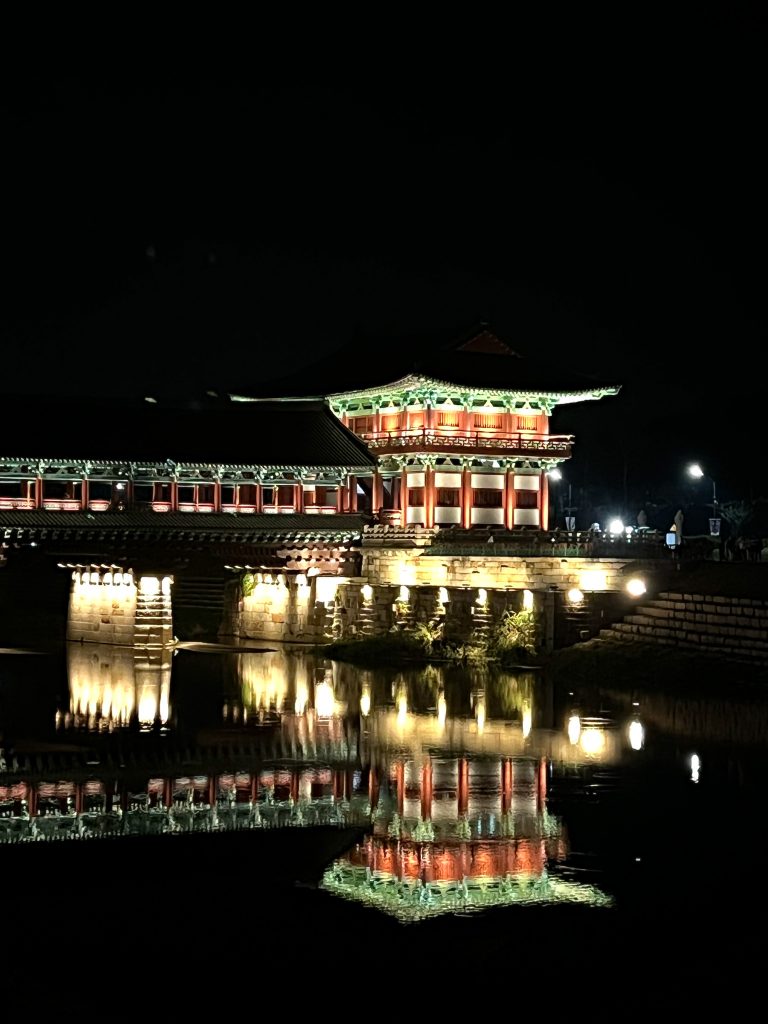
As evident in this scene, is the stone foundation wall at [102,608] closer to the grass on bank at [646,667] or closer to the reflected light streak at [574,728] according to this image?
the grass on bank at [646,667]

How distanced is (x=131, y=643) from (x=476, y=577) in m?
13.0

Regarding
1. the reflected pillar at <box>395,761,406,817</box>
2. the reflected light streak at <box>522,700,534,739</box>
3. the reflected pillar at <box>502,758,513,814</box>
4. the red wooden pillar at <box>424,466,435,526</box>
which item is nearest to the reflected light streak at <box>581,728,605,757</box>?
the reflected light streak at <box>522,700,534,739</box>

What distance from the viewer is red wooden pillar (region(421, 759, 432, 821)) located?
27.8 metres

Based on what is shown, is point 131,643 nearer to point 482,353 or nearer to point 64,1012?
Result: point 482,353

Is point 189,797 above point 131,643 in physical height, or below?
below

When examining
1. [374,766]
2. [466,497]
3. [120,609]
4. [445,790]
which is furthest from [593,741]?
[466,497]

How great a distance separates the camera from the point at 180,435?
5775cm

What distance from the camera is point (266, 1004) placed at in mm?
17891

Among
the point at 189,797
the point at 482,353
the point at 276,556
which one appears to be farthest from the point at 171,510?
the point at 189,797

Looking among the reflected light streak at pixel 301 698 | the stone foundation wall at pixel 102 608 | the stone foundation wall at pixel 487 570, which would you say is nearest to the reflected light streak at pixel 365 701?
the reflected light streak at pixel 301 698

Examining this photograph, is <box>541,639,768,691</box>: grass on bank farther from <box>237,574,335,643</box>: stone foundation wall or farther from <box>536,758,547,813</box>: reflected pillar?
<box>237,574,335,643</box>: stone foundation wall

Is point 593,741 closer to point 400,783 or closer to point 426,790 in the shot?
point 400,783

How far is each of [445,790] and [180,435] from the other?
30.3 m

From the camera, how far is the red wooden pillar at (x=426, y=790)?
27.8 metres
